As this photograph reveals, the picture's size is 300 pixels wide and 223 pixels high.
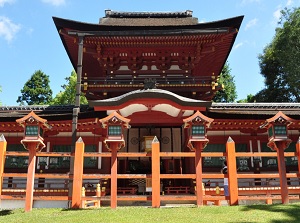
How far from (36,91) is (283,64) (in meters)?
37.2

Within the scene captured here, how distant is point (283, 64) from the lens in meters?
36.9

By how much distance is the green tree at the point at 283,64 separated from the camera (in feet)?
114

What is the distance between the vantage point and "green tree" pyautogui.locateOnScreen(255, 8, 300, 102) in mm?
34781

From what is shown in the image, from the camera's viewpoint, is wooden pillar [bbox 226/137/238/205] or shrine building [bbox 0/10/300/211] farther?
shrine building [bbox 0/10/300/211]

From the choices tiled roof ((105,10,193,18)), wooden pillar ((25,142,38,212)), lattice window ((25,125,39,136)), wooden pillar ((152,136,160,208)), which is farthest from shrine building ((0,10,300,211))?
tiled roof ((105,10,193,18))

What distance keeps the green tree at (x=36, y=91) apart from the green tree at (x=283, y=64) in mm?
33070

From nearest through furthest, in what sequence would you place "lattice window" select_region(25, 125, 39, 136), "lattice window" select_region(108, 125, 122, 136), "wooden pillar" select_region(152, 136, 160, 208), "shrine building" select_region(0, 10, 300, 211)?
1. "wooden pillar" select_region(152, 136, 160, 208)
2. "lattice window" select_region(108, 125, 122, 136)
3. "lattice window" select_region(25, 125, 39, 136)
4. "shrine building" select_region(0, 10, 300, 211)

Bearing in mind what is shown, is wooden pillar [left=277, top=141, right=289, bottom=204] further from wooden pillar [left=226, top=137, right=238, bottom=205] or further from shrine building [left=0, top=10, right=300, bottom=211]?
shrine building [left=0, top=10, right=300, bottom=211]

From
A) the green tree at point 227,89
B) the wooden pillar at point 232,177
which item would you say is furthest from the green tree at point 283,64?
the wooden pillar at point 232,177

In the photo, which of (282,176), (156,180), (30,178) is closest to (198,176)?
(156,180)

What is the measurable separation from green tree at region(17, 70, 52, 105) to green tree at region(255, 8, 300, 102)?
33070 mm

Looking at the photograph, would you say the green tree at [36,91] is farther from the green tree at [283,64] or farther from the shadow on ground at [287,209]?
the shadow on ground at [287,209]

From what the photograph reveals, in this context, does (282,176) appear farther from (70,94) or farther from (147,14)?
(70,94)

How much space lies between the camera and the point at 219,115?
16031mm
